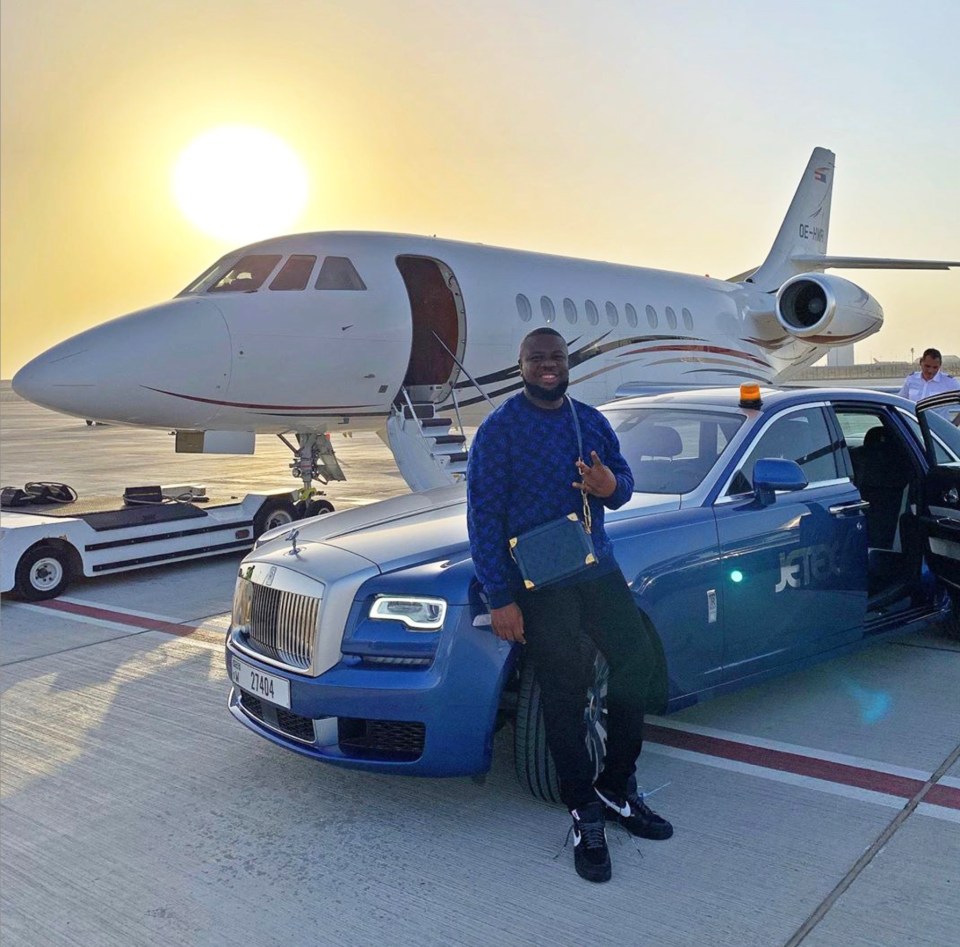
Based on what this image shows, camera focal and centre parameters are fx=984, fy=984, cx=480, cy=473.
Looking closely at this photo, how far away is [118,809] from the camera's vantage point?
12.8 feet

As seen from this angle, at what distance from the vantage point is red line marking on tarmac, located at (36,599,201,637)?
6.74m

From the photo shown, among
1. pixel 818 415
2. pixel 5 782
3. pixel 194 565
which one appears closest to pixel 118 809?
pixel 5 782

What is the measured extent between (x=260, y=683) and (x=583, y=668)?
Result: 137 centimetres

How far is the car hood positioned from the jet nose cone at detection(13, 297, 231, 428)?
4295mm

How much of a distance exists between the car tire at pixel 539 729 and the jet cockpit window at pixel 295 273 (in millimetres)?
6865

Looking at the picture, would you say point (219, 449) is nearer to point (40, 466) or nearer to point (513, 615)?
point (513, 615)

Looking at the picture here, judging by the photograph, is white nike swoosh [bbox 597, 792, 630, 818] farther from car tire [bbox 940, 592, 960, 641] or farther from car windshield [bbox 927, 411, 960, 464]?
car windshield [bbox 927, 411, 960, 464]

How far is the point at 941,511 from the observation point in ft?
17.7

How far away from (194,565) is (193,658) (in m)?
3.41

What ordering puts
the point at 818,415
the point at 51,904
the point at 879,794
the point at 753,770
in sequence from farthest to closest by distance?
the point at 818,415 < the point at 753,770 < the point at 879,794 < the point at 51,904

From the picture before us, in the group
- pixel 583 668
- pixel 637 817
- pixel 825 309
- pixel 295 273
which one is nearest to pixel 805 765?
pixel 637 817

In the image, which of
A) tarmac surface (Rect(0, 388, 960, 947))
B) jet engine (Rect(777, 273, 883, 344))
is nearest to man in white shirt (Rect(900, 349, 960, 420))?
tarmac surface (Rect(0, 388, 960, 947))

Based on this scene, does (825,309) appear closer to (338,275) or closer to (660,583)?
(338,275)

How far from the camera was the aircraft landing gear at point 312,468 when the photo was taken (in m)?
9.98
